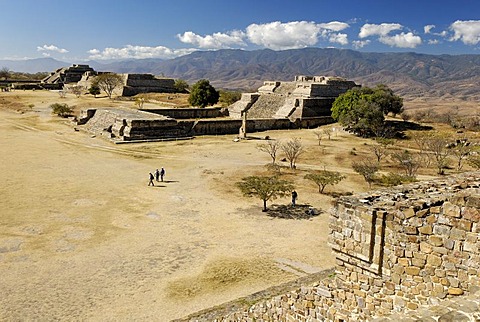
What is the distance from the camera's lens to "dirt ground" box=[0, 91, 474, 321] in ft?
33.6

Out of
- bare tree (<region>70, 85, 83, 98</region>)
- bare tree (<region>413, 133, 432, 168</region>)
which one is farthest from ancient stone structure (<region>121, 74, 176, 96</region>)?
bare tree (<region>413, 133, 432, 168</region>)

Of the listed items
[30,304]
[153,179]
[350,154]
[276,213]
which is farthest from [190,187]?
[350,154]

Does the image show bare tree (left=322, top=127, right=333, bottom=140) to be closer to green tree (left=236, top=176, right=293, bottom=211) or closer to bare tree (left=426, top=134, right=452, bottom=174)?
bare tree (left=426, top=134, right=452, bottom=174)

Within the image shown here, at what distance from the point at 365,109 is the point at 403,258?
34434 millimetres

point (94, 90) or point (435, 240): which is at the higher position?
point (94, 90)

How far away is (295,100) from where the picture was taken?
46375mm

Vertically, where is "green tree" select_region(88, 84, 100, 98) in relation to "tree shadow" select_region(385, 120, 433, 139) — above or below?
above

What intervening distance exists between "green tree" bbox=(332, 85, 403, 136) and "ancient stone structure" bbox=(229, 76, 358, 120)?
4.67 metres

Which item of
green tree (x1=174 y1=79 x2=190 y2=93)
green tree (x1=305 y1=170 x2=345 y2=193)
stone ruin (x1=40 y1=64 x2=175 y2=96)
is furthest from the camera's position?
green tree (x1=174 y1=79 x2=190 y2=93)

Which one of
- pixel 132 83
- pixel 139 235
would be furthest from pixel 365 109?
pixel 132 83

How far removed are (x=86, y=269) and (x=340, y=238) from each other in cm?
888

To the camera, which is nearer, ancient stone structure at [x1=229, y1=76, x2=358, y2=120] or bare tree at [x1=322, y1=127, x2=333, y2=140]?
bare tree at [x1=322, y1=127, x2=333, y2=140]

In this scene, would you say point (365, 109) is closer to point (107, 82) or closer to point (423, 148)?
point (423, 148)

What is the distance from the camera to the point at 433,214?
4.47 m
